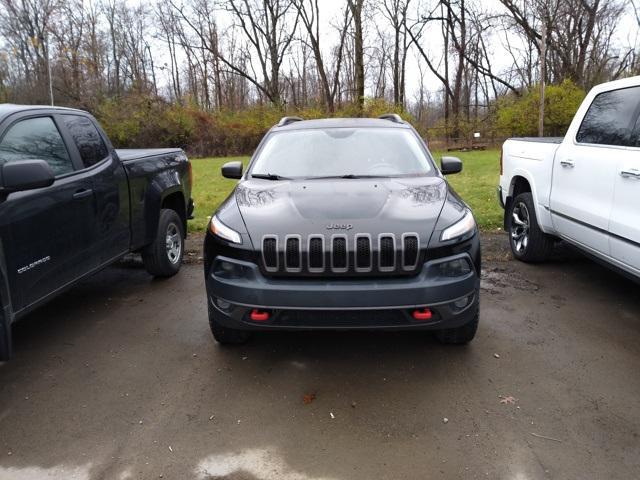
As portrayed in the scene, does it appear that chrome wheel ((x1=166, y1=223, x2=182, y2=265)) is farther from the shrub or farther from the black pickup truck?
the shrub

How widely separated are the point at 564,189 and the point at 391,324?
2751 millimetres

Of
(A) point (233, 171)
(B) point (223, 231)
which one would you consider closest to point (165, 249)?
(A) point (233, 171)

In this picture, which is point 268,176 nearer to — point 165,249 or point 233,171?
point 233,171

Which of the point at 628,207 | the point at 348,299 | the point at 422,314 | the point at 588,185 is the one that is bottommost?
the point at 422,314

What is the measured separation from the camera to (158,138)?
3034cm

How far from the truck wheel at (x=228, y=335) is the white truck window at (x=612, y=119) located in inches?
129

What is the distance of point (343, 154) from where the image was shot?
14.4 feet

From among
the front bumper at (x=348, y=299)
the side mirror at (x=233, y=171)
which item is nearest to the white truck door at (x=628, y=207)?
the front bumper at (x=348, y=299)

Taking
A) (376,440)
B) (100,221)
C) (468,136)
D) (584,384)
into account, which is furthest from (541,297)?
(468,136)

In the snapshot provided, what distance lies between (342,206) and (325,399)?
121cm

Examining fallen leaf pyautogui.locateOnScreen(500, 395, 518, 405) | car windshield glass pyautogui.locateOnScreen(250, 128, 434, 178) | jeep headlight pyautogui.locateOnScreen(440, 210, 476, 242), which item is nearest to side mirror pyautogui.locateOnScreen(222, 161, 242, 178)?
car windshield glass pyautogui.locateOnScreen(250, 128, 434, 178)

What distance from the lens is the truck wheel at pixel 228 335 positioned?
144 inches

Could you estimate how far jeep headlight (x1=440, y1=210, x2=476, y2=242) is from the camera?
3.15m

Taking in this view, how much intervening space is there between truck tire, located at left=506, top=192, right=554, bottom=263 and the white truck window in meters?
1.10
